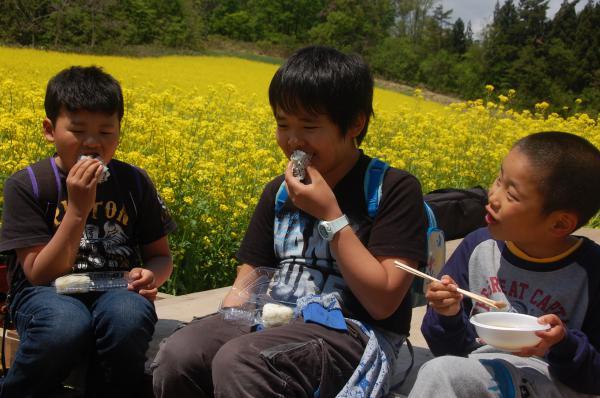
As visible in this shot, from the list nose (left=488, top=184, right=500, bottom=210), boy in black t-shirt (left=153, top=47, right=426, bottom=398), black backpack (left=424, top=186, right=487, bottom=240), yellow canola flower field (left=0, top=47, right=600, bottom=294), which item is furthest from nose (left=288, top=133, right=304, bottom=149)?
black backpack (left=424, top=186, right=487, bottom=240)

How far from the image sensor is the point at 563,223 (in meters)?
1.77

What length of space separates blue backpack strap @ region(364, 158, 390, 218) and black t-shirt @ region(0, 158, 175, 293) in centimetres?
82

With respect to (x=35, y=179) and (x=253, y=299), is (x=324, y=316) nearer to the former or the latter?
(x=253, y=299)

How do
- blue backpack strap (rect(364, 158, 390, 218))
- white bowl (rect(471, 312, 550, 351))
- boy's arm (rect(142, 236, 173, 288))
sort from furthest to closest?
boy's arm (rect(142, 236, 173, 288)) → blue backpack strap (rect(364, 158, 390, 218)) → white bowl (rect(471, 312, 550, 351))

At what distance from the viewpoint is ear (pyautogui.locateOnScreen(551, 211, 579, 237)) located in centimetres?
176

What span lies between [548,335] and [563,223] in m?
0.33

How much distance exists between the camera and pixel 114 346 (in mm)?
2135

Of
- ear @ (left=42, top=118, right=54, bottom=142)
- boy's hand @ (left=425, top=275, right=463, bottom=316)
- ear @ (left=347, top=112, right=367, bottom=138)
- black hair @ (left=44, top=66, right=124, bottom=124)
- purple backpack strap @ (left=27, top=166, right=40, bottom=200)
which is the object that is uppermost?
ear @ (left=347, top=112, right=367, bottom=138)

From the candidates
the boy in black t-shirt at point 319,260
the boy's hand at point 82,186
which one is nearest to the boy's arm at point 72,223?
the boy's hand at point 82,186

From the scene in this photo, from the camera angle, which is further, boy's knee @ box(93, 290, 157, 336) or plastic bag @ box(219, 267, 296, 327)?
boy's knee @ box(93, 290, 157, 336)

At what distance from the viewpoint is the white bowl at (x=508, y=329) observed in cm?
151

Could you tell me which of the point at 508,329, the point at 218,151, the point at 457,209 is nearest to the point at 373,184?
the point at 508,329

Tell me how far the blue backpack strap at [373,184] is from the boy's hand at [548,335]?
550 millimetres

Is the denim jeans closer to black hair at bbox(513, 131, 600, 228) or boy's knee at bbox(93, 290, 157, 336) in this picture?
boy's knee at bbox(93, 290, 157, 336)
